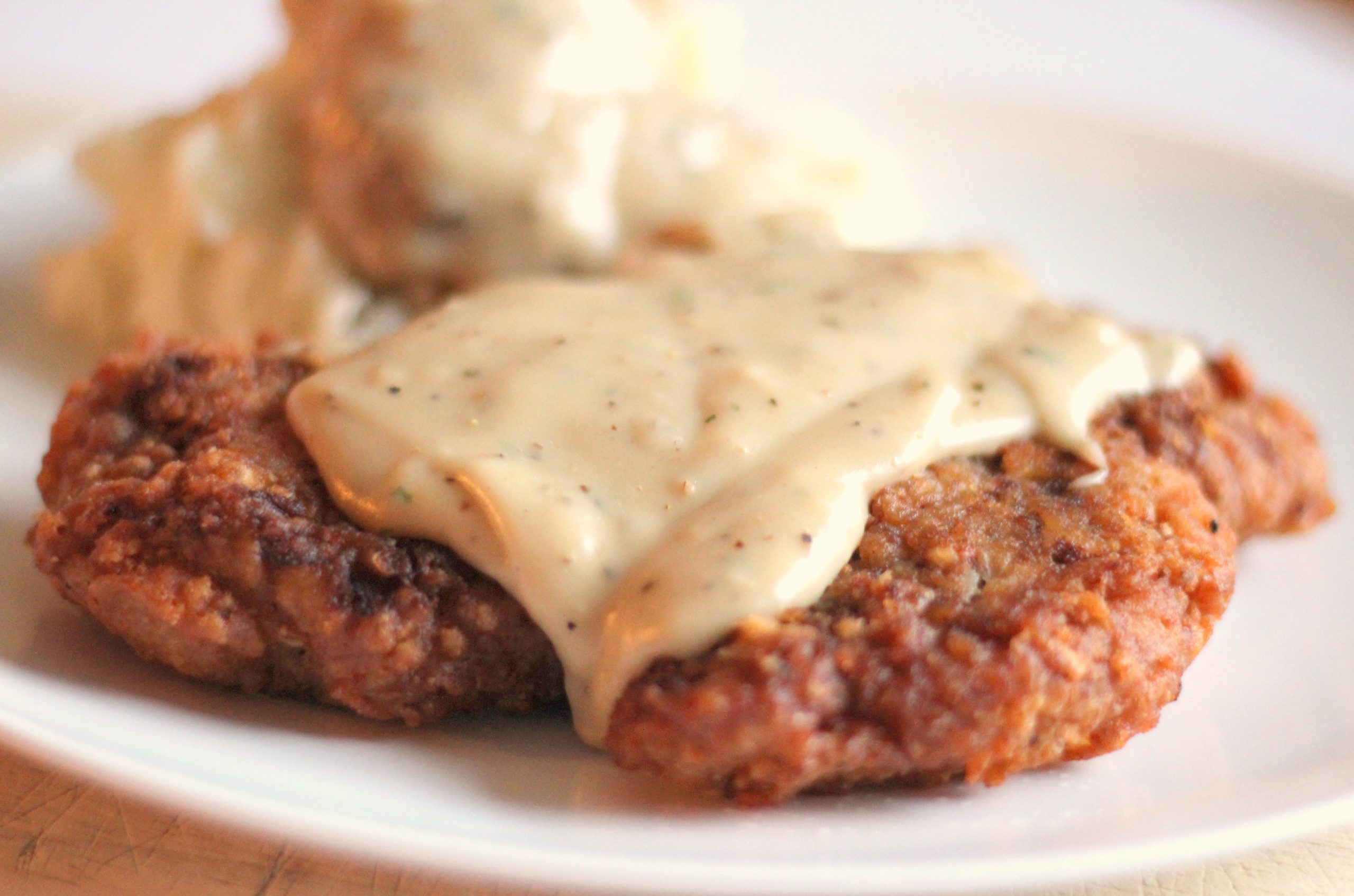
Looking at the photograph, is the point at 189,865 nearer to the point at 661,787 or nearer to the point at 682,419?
the point at 661,787

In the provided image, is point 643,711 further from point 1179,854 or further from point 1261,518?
point 1261,518

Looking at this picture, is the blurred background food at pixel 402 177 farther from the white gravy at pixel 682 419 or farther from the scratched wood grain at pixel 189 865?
the scratched wood grain at pixel 189 865

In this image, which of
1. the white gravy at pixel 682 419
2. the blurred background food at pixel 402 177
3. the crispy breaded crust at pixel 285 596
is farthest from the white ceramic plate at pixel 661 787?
the blurred background food at pixel 402 177

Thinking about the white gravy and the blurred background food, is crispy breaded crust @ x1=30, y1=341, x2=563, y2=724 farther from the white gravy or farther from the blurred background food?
the blurred background food

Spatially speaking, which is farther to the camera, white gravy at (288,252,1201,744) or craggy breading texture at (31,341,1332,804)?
white gravy at (288,252,1201,744)

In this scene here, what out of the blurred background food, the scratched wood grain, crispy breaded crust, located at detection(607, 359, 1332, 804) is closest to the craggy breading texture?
crispy breaded crust, located at detection(607, 359, 1332, 804)

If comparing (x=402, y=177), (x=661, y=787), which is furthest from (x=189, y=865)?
(x=402, y=177)
